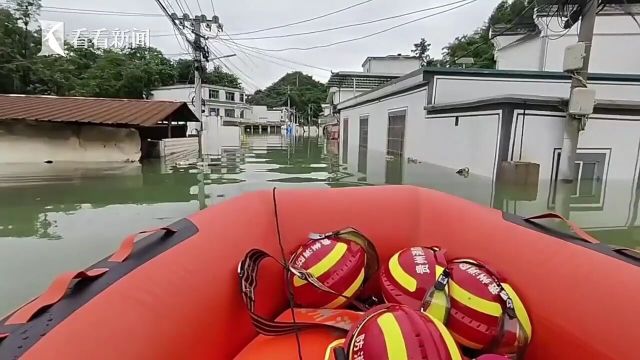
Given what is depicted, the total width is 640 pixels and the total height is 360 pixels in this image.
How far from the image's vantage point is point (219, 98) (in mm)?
43375

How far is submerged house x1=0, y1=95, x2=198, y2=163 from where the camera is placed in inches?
380

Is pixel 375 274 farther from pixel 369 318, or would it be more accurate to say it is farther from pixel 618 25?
pixel 618 25

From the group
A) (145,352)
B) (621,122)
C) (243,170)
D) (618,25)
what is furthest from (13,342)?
(618,25)

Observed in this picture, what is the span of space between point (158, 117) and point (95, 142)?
2.06m

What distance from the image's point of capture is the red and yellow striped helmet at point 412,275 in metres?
1.54

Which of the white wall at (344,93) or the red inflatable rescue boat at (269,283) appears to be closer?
the red inflatable rescue boat at (269,283)

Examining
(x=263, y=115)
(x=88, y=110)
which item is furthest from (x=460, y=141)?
(x=263, y=115)

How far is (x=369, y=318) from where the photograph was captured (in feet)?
4.07

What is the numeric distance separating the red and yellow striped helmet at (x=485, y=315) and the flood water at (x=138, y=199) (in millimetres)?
2585

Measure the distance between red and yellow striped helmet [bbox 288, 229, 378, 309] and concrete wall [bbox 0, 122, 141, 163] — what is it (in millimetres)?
10299

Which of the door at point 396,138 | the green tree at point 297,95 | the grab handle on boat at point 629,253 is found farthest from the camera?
the green tree at point 297,95

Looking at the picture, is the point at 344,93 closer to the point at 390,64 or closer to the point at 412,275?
the point at 390,64

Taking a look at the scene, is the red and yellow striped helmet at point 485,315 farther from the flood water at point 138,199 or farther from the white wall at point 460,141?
the white wall at point 460,141

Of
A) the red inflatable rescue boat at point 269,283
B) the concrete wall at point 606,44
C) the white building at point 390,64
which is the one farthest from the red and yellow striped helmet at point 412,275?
the white building at point 390,64
